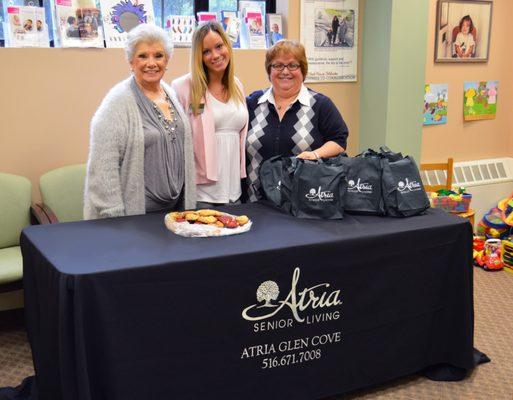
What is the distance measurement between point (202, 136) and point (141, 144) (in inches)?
13.2

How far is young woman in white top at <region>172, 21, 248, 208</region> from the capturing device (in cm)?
255

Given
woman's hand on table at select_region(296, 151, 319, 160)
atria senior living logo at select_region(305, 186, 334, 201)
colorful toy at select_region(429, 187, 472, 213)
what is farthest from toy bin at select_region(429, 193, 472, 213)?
atria senior living logo at select_region(305, 186, 334, 201)

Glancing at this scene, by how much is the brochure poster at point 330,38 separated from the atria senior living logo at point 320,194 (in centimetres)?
175

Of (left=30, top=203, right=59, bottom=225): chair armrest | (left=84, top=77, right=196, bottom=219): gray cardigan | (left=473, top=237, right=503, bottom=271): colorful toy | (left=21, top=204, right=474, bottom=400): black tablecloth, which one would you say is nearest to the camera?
(left=21, top=204, right=474, bottom=400): black tablecloth

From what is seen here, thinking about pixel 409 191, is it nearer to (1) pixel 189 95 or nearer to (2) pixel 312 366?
(2) pixel 312 366

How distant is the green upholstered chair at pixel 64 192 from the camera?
10.4 feet

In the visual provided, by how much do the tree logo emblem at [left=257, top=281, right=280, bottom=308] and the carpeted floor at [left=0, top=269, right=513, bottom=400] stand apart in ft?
2.11

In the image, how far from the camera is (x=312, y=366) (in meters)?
2.24

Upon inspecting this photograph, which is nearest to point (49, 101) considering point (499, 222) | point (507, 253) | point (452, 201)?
point (452, 201)

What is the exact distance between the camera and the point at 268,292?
2.07 m

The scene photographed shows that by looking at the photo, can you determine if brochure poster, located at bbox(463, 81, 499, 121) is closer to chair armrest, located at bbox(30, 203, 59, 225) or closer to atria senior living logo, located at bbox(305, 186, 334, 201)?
atria senior living logo, located at bbox(305, 186, 334, 201)

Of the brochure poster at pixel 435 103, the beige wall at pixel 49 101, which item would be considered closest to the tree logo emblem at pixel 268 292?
the beige wall at pixel 49 101

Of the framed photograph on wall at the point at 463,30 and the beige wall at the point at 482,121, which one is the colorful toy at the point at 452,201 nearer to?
the beige wall at the point at 482,121

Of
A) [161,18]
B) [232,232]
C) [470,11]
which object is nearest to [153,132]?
[232,232]
